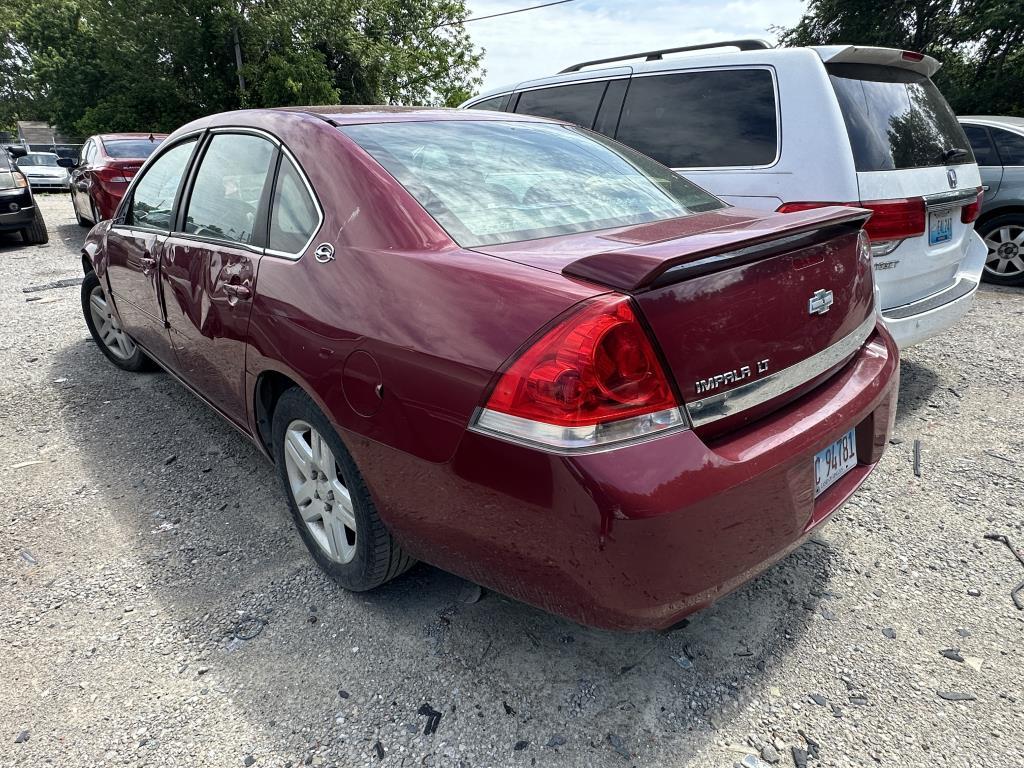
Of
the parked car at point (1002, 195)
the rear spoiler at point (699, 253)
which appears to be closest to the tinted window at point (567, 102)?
the rear spoiler at point (699, 253)

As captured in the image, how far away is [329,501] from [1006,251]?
23.3ft

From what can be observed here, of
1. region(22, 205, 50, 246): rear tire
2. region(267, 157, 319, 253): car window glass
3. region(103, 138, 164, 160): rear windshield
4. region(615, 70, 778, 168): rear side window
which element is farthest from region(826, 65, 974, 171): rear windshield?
region(22, 205, 50, 246): rear tire

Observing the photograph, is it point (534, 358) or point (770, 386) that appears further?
point (770, 386)

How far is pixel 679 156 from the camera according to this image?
151 inches

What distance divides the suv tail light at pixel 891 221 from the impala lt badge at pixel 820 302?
1.36 meters

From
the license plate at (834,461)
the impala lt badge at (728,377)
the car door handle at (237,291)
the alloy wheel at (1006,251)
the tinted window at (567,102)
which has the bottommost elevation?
the alloy wheel at (1006,251)

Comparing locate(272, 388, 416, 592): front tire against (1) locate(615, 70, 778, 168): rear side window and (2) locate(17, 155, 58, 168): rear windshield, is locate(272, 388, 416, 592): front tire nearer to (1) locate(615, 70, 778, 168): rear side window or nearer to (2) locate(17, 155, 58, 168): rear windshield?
(1) locate(615, 70, 778, 168): rear side window

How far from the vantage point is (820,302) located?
1860mm

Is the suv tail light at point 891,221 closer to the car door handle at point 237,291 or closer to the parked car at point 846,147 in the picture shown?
the parked car at point 846,147

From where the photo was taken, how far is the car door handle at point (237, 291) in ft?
7.65

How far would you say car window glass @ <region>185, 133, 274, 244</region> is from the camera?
2.47 metres

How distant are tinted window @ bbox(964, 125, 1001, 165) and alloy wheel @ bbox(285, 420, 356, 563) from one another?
727cm

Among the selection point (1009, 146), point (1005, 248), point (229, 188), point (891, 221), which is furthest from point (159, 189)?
point (1009, 146)

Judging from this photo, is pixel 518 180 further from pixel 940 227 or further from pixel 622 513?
pixel 940 227
